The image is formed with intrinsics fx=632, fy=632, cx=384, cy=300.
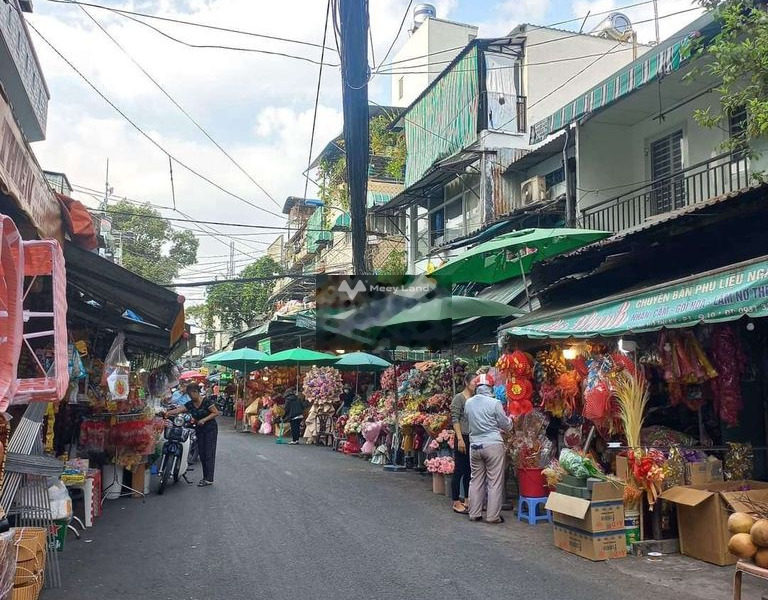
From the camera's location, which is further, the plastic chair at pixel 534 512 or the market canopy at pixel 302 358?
the market canopy at pixel 302 358

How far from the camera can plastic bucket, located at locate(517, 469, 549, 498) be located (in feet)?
26.2

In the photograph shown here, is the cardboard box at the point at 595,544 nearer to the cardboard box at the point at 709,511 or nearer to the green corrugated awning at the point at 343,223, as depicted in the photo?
the cardboard box at the point at 709,511

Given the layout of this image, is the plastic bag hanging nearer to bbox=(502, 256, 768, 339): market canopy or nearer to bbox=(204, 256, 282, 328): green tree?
bbox=(502, 256, 768, 339): market canopy

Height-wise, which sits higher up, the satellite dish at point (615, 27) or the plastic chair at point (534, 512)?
the satellite dish at point (615, 27)

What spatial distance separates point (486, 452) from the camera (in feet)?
26.2

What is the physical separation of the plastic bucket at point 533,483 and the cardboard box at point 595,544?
1413 millimetres

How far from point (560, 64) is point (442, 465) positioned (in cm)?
1351

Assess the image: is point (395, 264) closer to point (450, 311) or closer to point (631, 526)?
point (450, 311)

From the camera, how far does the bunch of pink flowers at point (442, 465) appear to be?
9594mm

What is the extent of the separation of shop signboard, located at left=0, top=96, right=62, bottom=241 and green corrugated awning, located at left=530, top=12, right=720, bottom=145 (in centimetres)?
713

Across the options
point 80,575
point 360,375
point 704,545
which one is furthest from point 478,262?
point 360,375

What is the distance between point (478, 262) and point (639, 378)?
3.96 meters

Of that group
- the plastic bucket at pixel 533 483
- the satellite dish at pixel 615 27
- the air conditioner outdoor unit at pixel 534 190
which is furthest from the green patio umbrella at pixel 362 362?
the satellite dish at pixel 615 27

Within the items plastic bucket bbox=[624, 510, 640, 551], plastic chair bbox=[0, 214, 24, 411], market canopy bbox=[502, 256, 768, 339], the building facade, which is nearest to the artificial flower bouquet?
the building facade
